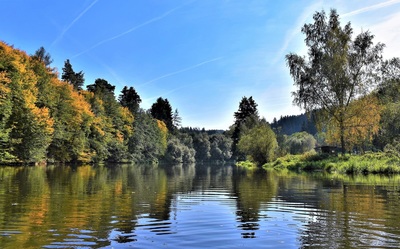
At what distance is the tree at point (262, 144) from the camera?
5978cm

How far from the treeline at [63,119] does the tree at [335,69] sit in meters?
33.5

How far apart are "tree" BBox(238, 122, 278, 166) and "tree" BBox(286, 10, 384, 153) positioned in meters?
19.0

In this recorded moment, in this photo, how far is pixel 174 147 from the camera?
126562 millimetres

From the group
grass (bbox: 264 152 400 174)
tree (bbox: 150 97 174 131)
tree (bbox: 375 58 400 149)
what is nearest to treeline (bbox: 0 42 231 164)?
tree (bbox: 150 97 174 131)

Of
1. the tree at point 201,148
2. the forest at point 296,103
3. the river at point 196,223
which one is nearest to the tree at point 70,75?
the forest at point 296,103

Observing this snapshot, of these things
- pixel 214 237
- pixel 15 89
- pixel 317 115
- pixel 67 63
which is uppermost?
pixel 67 63

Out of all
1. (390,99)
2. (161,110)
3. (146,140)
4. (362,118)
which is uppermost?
(161,110)

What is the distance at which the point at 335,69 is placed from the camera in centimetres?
3872

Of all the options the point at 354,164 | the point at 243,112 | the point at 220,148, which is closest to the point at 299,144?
the point at 243,112

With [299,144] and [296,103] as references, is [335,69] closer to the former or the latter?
[296,103]

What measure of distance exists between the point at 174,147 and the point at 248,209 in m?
116

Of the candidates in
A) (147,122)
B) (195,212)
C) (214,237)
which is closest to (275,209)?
(195,212)

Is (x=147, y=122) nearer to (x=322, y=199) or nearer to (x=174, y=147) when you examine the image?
(x=174, y=147)

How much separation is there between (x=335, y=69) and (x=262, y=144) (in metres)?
24.0
